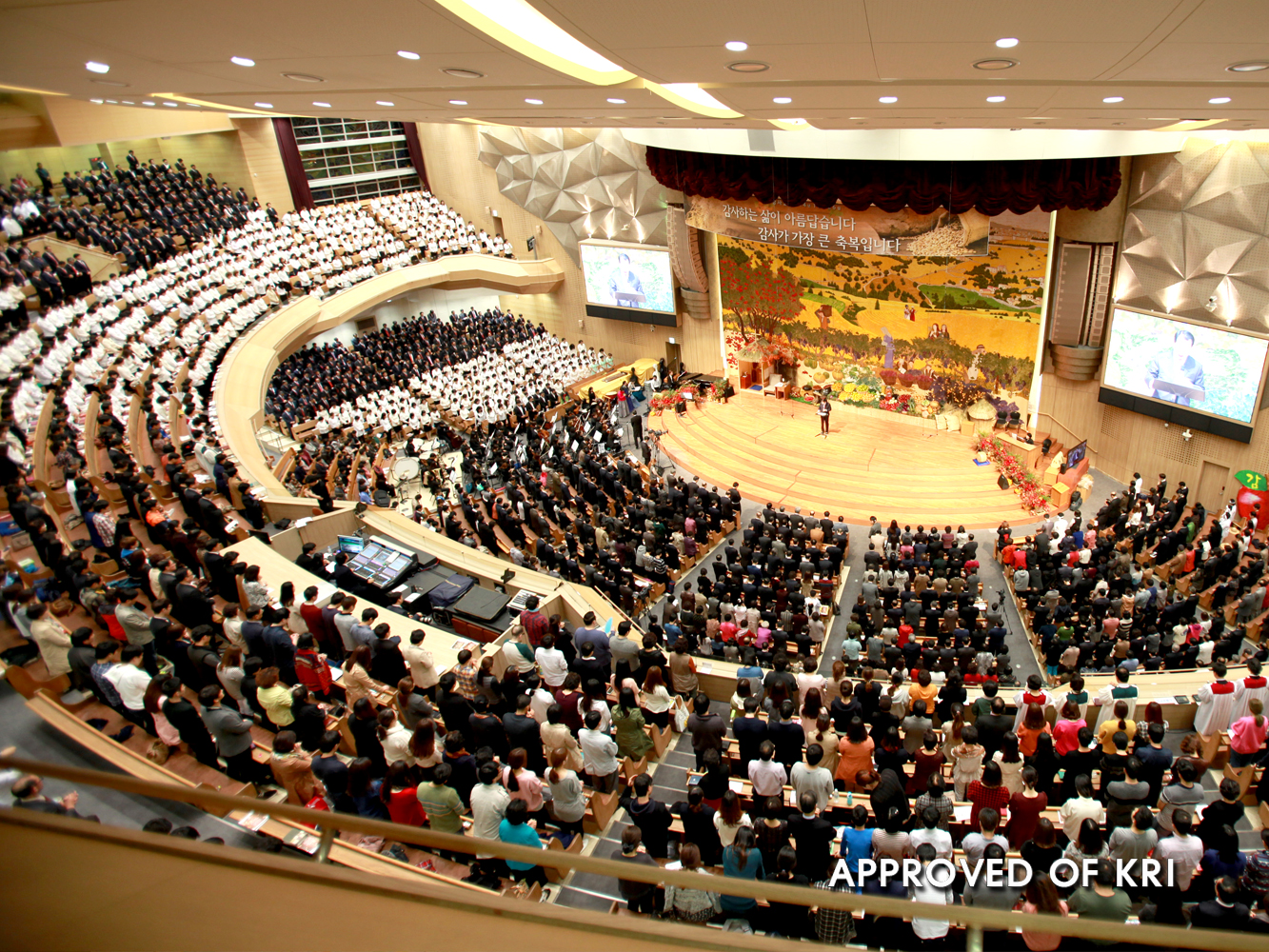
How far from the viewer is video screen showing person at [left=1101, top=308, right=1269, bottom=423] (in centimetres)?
1284

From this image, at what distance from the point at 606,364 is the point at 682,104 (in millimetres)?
17217

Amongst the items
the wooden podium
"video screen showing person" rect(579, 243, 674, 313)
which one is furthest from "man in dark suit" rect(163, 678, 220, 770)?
"video screen showing person" rect(579, 243, 674, 313)

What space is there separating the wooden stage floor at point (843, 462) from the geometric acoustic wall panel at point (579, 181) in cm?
598

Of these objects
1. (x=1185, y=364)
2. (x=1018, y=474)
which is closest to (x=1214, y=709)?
(x=1018, y=474)

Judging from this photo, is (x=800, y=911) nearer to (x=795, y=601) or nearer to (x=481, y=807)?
(x=481, y=807)

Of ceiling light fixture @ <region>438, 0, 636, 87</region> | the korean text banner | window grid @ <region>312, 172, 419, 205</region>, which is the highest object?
ceiling light fixture @ <region>438, 0, 636, 87</region>

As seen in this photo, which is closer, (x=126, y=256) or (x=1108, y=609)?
(x=1108, y=609)

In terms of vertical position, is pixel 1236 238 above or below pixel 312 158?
below

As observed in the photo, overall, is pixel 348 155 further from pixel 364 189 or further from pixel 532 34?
pixel 532 34

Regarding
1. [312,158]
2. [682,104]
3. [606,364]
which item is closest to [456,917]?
[682,104]

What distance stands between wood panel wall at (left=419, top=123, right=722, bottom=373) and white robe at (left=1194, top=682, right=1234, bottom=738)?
17.1 meters

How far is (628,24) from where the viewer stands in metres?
3.21

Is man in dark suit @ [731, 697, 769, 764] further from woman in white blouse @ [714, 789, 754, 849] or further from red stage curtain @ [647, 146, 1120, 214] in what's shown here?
red stage curtain @ [647, 146, 1120, 214]

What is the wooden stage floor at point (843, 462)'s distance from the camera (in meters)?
14.7
